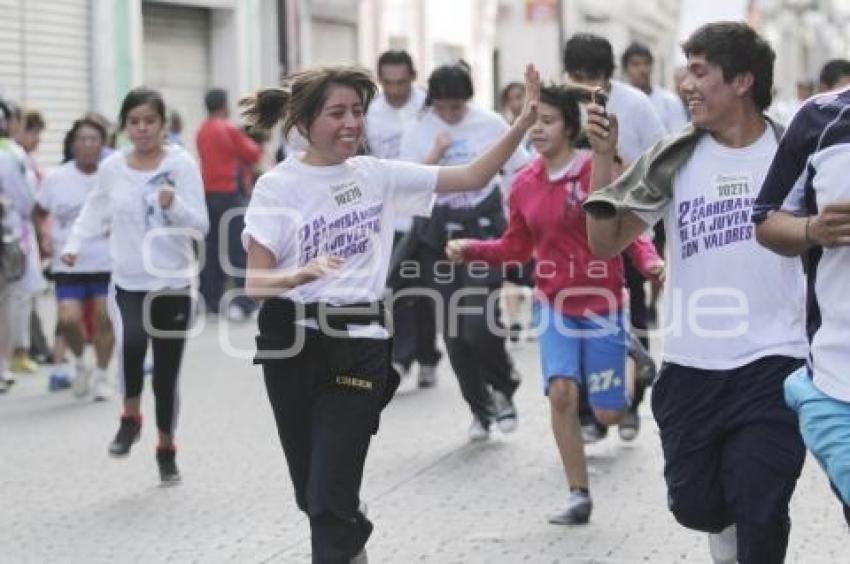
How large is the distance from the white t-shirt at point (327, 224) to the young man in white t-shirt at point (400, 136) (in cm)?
526

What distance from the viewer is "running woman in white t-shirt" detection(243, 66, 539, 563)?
5.64 m

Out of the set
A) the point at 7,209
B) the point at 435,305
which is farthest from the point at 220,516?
the point at 7,209

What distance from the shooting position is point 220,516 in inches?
303

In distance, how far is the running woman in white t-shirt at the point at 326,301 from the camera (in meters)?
5.64

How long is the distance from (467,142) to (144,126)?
2.24 metres

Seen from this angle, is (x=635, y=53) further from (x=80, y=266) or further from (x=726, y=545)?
(x=726, y=545)

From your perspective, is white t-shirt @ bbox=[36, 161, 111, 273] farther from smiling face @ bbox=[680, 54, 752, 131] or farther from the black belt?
smiling face @ bbox=[680, 54, 752, 131]

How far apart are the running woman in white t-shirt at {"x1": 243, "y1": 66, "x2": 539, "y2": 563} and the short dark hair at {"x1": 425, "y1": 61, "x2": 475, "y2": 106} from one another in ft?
13.5

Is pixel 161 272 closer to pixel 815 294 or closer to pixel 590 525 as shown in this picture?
pixel 590 525

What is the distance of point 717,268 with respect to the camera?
5410 mm

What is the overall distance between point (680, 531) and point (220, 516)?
1.94m

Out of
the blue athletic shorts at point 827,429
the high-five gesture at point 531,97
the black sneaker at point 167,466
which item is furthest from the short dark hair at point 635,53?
the blue athletic shorts at point 827,429

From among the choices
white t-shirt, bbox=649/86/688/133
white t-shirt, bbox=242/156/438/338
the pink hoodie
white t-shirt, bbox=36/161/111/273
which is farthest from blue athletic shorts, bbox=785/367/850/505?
white t-shirt, bbox=649/86/688/133

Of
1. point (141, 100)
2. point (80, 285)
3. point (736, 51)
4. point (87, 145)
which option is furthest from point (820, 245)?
point (87, 145)
